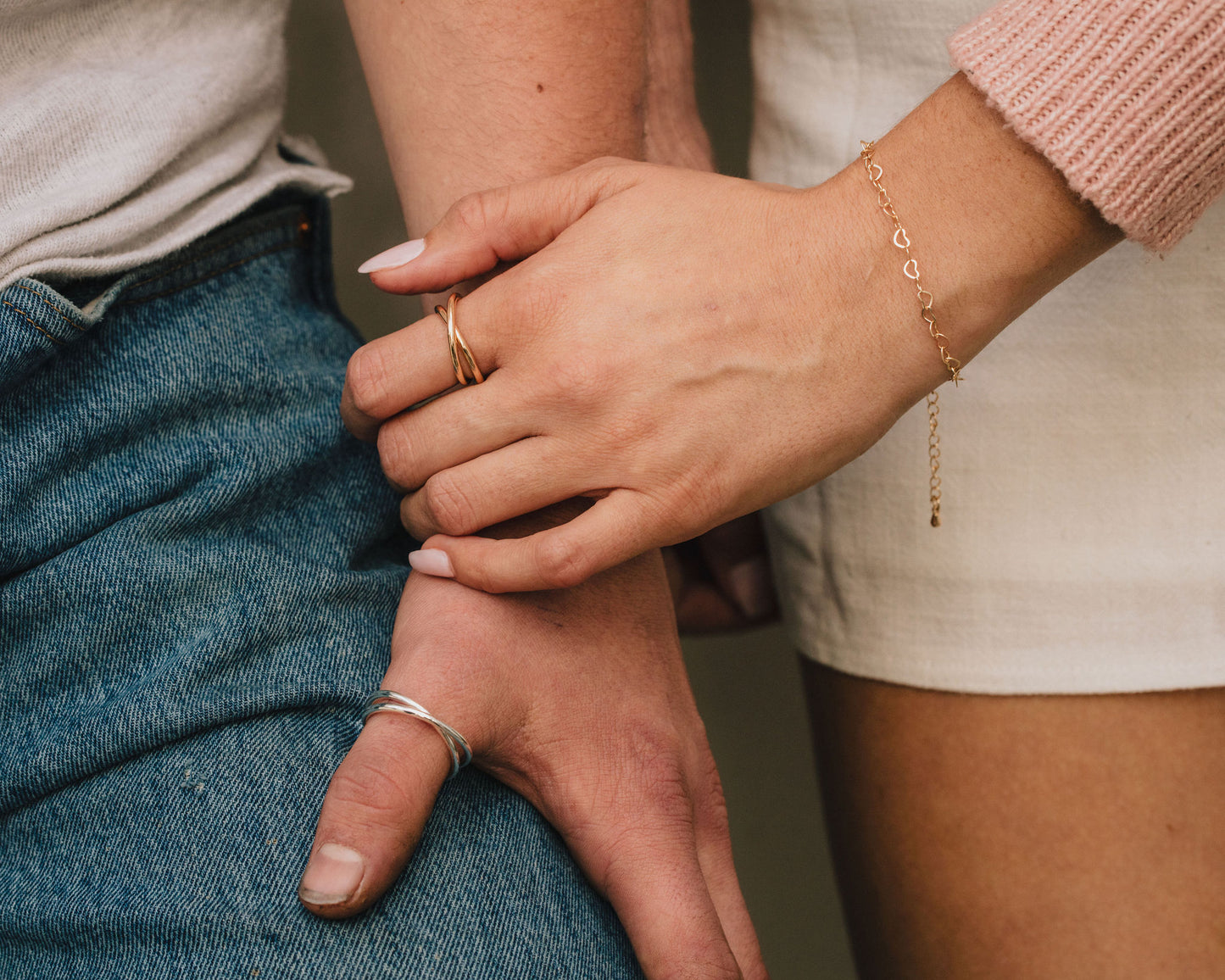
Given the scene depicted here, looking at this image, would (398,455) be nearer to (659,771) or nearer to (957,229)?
(659,771)

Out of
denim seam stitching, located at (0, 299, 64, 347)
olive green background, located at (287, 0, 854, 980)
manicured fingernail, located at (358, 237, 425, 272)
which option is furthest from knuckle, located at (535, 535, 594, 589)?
olive green background, located at (287, 0, 854, 980)


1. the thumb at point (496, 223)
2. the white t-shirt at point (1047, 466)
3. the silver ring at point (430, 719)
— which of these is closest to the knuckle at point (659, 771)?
the silver ring at point (430, 719)

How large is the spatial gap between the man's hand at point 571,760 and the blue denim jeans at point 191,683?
0.03 m

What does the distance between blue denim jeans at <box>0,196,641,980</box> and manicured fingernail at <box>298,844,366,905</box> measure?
2 cm

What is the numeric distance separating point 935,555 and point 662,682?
0.84 feet

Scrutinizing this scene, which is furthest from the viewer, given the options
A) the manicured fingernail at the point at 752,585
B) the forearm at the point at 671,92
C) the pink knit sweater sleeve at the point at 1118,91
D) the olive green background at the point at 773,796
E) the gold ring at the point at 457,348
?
the olive green background at the point at 773,796

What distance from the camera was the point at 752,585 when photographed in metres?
1.04

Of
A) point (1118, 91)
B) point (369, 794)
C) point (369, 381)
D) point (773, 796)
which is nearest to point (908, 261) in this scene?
point (1118, 91)

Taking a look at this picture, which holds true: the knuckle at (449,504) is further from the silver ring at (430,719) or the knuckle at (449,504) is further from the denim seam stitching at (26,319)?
the denim seam stitching at (26,319)

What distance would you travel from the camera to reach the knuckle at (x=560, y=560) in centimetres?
59

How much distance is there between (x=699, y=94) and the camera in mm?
1319

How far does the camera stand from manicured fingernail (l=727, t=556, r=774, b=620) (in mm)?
1032

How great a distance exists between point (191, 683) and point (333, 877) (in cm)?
15

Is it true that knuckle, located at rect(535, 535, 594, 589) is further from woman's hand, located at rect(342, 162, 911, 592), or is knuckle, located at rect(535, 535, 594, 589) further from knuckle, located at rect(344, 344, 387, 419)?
knuckle, located at rect(344, 344, 387, 419)
